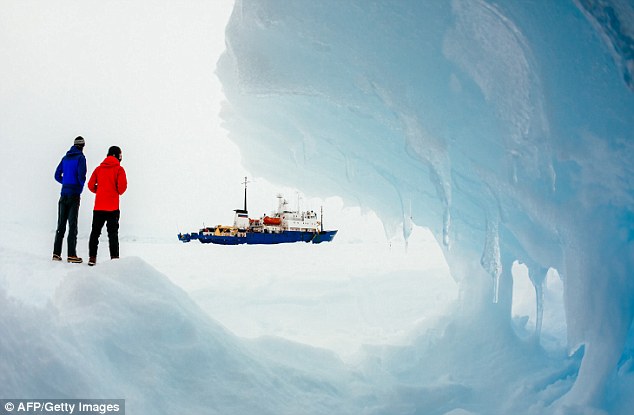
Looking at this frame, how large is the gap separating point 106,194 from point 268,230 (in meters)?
22.8

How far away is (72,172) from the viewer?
439 centimetres

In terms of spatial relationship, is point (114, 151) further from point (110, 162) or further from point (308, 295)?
point (308, 295)

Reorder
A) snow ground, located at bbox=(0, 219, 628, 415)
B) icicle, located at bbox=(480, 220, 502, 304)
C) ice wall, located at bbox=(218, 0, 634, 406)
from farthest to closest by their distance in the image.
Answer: icicle, located at bbox=(480, 220, 502, 304) < ice wall, located at bbox=(218, 0, 634, 406) < snow ground, located at bbox=(0, 219, 628, 415)

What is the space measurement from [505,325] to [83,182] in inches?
216

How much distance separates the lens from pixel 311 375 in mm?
4113

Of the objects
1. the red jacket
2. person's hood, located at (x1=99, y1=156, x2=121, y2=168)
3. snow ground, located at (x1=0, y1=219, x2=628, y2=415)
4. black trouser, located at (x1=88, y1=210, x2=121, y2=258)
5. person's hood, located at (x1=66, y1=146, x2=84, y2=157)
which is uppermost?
person's hood, located at (x1=66, y1=146, x2=84, y2=157)

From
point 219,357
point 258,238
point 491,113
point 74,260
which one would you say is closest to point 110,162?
point 74,260

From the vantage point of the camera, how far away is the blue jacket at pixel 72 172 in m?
4.37

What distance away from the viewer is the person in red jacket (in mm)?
4285

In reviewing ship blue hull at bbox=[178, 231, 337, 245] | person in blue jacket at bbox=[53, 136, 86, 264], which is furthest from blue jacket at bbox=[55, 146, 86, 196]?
ship blue hull at bbox=[178, 231, 337, 245]

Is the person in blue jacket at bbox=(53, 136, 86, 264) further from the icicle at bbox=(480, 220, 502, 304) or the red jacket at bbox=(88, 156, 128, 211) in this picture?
the icicle at bbox=(480, 220, 502, 304)

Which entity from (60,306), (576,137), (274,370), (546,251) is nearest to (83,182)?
(60,306)

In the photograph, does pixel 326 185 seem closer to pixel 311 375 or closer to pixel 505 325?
pixel 505 325

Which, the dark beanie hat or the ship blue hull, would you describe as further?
the ship blue hull
